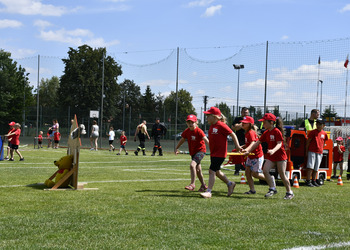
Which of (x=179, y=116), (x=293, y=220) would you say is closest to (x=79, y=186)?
(x=293, y=220)

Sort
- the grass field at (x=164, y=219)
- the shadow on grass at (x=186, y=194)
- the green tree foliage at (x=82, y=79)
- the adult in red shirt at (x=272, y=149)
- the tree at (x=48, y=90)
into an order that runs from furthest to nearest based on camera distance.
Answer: the tree at (x=48, y=90) < the green tree foliage at (x=82, y=79) < the adult in red shirt at (x=272, y=149) < the shadow on grass at (x=186, y=194) < the grass field at (x=164, y=219)

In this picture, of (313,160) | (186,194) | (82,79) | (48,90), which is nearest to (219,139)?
(186,194)

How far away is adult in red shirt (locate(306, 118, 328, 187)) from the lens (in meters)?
12.3

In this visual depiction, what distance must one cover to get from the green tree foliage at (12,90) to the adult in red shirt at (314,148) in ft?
128

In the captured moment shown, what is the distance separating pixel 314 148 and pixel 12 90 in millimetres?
52162

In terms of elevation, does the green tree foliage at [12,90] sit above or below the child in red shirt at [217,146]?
above

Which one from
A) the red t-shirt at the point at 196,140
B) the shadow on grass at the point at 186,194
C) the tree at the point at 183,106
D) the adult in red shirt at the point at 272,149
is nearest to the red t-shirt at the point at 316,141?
the adult in red shirt at the point at 272,149

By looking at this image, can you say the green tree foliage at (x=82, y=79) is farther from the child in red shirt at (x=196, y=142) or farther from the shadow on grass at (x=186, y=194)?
the shadow on grass at (x=186, y=194)

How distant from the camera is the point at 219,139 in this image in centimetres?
920

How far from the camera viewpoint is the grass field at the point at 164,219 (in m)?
5.21

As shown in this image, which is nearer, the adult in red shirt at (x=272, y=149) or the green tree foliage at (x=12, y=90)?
the adult in red shirt at (x=272, y=149)

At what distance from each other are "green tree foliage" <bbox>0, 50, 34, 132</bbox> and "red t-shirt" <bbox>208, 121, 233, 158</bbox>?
40.8 meters

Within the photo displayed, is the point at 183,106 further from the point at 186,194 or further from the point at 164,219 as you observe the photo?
the point at 164,219

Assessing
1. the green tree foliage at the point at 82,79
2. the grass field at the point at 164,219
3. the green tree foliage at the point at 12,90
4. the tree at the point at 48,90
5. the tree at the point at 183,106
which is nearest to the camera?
the grass field at the point at 164,219
